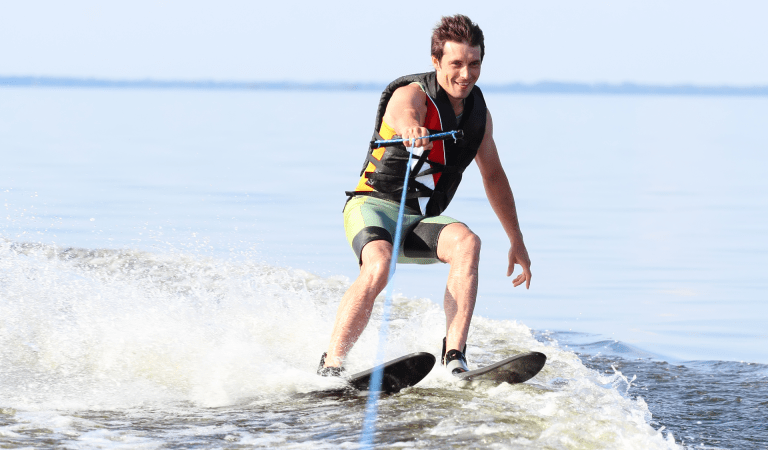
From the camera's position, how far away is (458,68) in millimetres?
5105

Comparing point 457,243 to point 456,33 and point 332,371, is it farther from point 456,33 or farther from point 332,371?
point 456,33

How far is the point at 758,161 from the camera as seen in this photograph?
24766mm

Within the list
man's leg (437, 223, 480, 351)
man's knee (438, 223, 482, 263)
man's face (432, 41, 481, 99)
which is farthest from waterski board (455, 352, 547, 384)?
man's face (432, 41, 481, 99)

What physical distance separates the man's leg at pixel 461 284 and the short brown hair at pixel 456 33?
39.1 inches

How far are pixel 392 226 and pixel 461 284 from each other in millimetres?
500

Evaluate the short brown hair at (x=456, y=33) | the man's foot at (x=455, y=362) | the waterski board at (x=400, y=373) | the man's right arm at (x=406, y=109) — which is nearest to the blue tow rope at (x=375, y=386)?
the waterski board at (x=400, y=373)

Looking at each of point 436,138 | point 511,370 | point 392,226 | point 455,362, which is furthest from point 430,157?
point 511,370

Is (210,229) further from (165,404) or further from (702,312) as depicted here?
(165,404)

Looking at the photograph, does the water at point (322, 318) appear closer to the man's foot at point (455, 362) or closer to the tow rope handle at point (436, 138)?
the man's foot at point (455, 362)

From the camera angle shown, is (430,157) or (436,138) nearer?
(436,138)

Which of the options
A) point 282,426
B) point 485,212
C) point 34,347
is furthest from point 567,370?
point 485,212

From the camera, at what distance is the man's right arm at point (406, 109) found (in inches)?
195

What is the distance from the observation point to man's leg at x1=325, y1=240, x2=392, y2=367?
15.6 ft

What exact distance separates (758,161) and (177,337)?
868 inches
